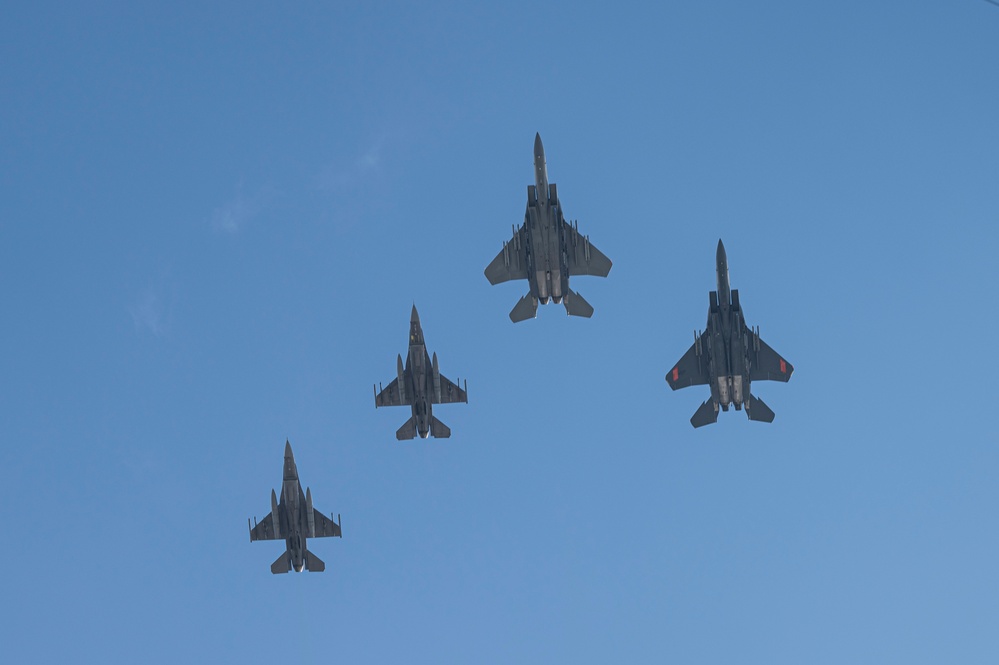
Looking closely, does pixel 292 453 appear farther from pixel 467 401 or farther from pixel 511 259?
pixel 511 259

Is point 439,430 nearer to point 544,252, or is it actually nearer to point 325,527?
point 325,527

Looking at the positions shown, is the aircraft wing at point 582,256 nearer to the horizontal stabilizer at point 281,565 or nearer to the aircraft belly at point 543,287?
the aircraft belly at point 543,287

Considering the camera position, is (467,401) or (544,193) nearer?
(544,193)

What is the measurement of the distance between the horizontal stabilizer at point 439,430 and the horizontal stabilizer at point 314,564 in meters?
10.0

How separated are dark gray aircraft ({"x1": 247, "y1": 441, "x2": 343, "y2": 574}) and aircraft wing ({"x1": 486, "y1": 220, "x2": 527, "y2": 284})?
589 inches

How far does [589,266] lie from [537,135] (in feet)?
27.7

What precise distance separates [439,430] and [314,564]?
1118cm

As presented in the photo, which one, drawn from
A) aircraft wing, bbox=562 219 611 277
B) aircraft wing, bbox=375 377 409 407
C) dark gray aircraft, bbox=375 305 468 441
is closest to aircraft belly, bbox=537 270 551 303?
aircraft wing, bbox=562 219 611 277

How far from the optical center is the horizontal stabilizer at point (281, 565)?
245 feet

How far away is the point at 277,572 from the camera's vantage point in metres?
75.1

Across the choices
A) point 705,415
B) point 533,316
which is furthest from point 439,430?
point 705,415

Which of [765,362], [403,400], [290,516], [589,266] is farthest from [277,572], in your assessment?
[765,362]

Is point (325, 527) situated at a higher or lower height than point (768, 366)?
lower

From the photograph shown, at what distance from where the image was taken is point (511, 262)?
224 ft
